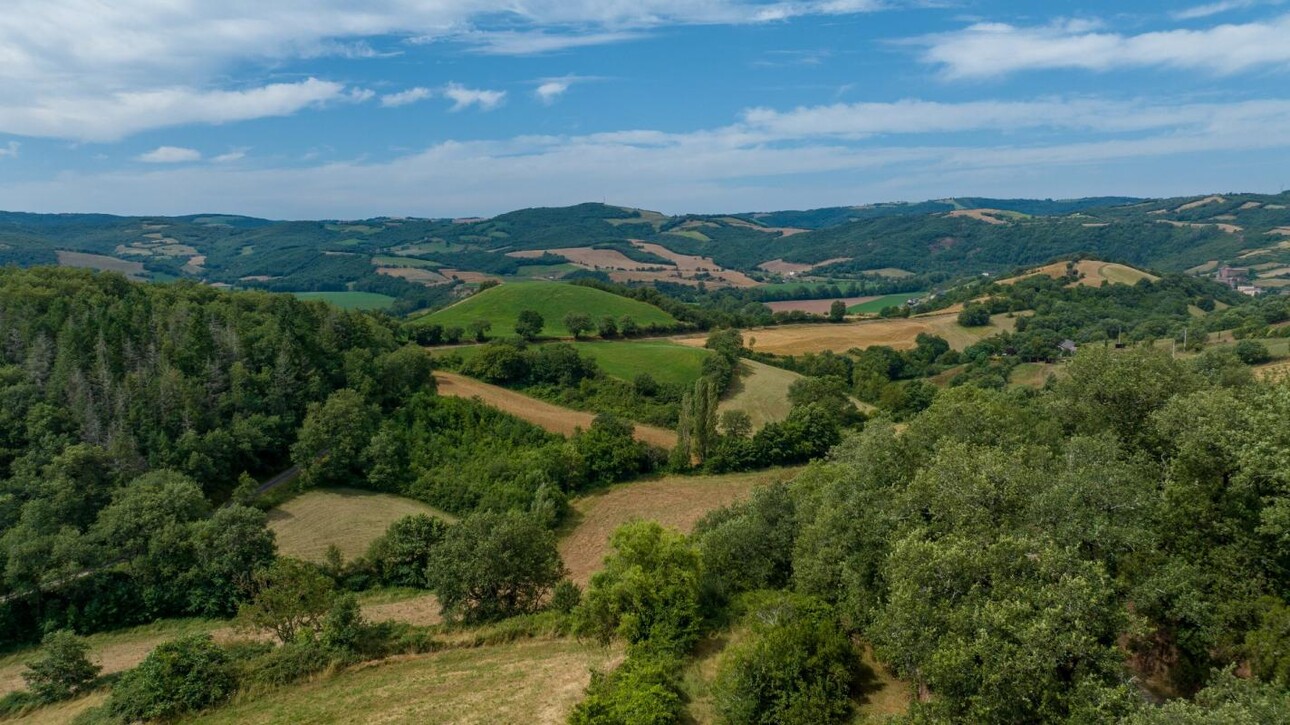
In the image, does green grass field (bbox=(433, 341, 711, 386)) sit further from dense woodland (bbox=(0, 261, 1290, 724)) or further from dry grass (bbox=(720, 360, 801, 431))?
dense woodland (bbox=(0, 261, 1290, 724))

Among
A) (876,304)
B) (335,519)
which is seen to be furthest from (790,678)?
(876,304)

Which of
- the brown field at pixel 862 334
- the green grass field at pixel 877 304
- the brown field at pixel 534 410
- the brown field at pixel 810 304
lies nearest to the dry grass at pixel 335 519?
the brown field at pixel 534 410

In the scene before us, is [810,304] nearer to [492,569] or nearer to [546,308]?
[546,308]

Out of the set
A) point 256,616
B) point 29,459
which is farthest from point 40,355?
point 256,616

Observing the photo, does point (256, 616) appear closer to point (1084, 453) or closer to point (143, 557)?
point (143, 557)

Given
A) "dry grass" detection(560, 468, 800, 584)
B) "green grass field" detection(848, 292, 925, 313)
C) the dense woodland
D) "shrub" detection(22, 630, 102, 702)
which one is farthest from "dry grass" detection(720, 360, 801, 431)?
"green grass field" detection(848, 292, 925, 313)

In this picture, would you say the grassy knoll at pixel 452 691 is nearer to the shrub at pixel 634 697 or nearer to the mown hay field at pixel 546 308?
the shrub at pixel 634 697

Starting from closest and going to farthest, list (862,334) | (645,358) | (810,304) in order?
(645,358) → (862,334) → (810,304)
